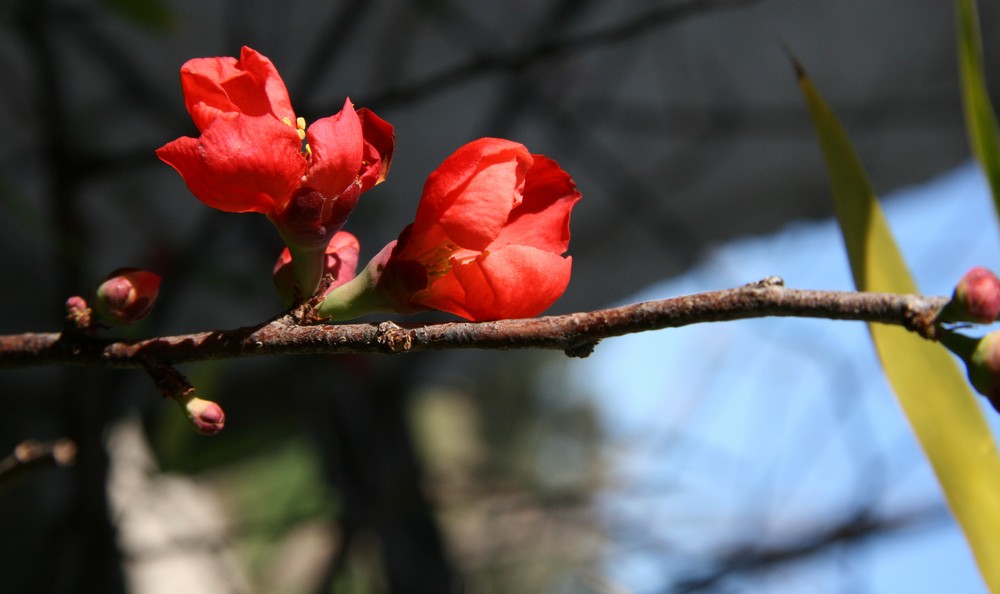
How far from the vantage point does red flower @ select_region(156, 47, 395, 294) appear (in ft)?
1.46

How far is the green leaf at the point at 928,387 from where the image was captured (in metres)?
0.53

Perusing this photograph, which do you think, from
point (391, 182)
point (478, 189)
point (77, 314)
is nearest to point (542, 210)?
point (478, 189)

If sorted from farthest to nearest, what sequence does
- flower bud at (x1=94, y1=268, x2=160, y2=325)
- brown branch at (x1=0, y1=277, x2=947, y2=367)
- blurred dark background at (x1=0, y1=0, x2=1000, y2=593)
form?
blurred dark background at (x1=0, y1=0, x2=1000, y2=593) < flower bud at (x1=94, y1=268, x2=160, y2=325) < brown branch at (x1=0, y1=277, x2=947, y2=367)

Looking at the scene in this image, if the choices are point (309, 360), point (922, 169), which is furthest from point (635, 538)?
point (922, 169)

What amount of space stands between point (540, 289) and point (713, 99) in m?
2.15

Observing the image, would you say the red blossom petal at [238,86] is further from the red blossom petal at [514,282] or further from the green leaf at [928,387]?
the green leaf at [928,387]

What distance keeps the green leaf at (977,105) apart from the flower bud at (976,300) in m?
0.17

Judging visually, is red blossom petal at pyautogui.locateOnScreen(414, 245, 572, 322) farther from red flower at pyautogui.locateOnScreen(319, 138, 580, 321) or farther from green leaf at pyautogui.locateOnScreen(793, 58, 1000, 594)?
green leaf at pyautogui.locateOnScreen(793, 58, 1000, 594)

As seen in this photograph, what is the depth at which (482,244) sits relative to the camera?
485 millimetres

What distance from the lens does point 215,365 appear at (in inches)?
63.6

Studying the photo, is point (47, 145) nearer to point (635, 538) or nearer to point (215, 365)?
point (215, 365)

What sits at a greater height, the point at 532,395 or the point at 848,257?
the point at 532,395

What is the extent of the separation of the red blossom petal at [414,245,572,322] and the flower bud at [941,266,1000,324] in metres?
0.19

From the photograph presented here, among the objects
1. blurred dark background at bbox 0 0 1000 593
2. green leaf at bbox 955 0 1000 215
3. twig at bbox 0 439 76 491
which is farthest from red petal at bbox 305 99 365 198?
blurred dark background at bbox 0 0 1000 593
